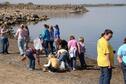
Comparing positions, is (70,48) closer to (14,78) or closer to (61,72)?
(61,72)

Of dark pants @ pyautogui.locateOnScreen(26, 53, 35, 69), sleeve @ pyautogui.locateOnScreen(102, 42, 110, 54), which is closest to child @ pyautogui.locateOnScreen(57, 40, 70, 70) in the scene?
dark pants @ pyautogui.locateOnScreen(26, 53, 35, 69)

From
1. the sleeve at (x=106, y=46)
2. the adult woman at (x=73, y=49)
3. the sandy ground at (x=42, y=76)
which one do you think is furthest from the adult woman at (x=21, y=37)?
the sleeve at (x=106, y=46)

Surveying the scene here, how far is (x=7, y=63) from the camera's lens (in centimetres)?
2100

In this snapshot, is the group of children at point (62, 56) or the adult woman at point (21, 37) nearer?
the group of children at point (62, 56)

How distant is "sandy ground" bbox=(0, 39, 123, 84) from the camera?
56.0 feet

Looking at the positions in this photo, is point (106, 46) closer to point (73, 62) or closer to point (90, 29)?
point (73, 62)

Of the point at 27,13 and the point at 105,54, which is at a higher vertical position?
the point at 27,13

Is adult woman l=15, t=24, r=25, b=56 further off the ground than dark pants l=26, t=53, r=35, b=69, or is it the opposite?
adult woman l=15, t=24, r=25, b=56

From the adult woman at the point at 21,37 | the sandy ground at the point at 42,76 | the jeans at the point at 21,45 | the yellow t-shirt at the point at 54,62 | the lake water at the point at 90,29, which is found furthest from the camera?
the lake water at the point at 90,29

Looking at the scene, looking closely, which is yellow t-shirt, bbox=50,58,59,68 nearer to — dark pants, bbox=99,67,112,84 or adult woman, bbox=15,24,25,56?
adult woman, bbox=15,24,25,56

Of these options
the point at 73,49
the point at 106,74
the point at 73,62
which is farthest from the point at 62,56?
the point at 106,74

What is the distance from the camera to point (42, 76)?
1794 centimetres

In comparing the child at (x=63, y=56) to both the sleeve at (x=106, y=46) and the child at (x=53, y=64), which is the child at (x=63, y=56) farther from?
the sleeve at (x=106, y=46)

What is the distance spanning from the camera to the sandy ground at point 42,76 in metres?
17.1
